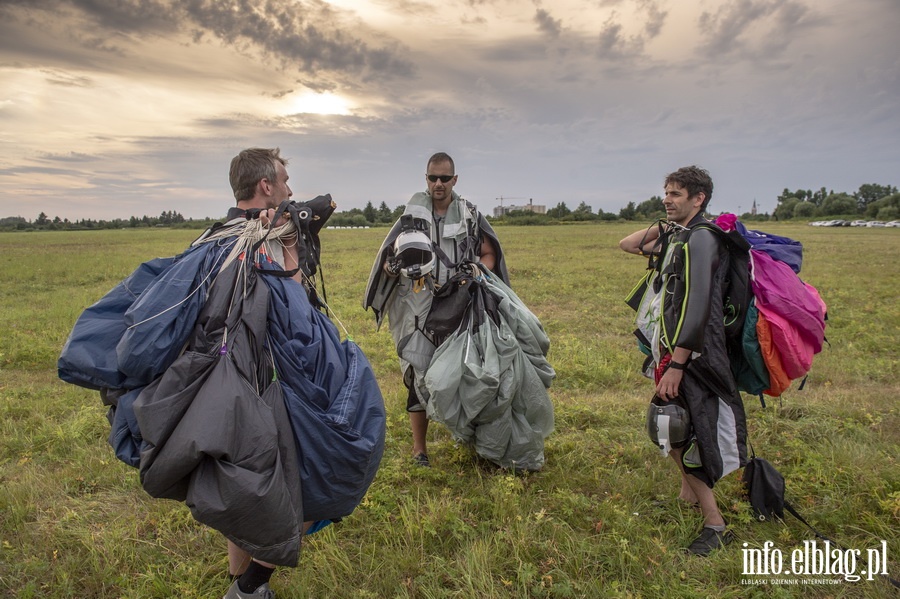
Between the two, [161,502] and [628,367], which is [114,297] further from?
[628,367]

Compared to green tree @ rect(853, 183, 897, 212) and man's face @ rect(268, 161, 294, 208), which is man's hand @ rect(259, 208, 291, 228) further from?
green tree @ rect(853, 183, 897, 212)

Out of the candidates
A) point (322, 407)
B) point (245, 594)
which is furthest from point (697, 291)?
point (245, 594)

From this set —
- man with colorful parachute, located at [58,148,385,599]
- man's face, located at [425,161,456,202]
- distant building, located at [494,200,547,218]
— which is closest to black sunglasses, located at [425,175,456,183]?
man's face, located at [425,161,456,202]

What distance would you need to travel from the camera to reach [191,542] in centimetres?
324

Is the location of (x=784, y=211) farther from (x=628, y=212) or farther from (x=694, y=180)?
(x=694, y=180)

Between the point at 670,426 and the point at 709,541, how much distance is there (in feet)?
2.36

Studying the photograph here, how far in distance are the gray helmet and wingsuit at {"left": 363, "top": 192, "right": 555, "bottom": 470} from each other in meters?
0.87

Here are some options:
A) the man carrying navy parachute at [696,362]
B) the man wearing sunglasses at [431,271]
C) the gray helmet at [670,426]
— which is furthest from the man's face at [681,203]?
the man wearing sunglasses at [431,271]

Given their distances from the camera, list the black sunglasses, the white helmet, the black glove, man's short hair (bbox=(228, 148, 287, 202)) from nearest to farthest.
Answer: man's short hair (bbox=(228, 148, 287, 202)), the white helmet, the black glove, the black sunglasses

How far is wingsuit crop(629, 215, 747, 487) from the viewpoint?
2.95m

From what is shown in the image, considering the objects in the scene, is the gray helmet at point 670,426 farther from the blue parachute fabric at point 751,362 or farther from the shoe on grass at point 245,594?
the shoe on grass at point 245,594

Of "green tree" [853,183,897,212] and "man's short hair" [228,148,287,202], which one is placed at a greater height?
"green tree" [853,183,897,212]

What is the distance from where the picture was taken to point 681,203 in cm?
325

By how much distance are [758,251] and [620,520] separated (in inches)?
71.0
